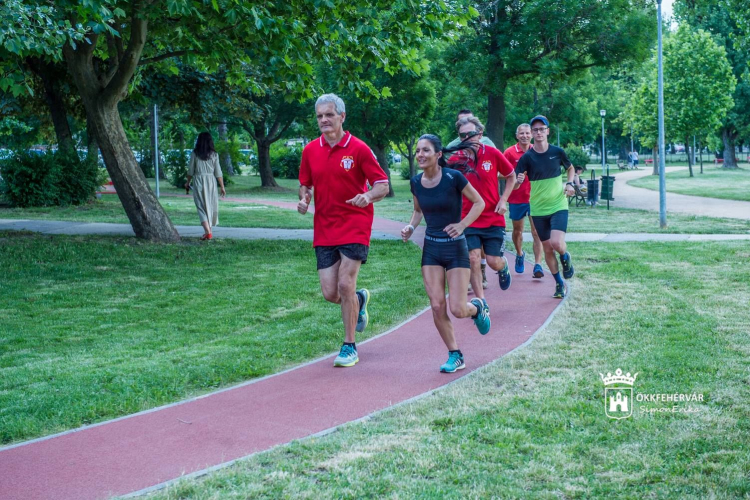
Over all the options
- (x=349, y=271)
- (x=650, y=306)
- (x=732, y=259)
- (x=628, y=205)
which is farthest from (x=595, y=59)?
(x=349, y=271)

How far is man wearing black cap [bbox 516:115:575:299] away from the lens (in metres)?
9.49

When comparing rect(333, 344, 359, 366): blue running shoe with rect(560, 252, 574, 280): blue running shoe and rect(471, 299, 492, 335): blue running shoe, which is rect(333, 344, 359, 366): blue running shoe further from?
rect(560, 252, 574, 280): blue running shoe

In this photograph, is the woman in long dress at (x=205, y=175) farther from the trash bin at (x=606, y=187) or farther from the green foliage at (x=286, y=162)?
the green foliage at (x=286, y=162)

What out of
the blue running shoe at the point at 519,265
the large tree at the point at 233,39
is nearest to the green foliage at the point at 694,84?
the large tree at the point at 233,39

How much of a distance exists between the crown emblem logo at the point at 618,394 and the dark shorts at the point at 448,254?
1.36 meters

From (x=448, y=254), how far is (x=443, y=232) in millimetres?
177

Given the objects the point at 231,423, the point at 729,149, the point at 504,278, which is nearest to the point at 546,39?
the point at 504,278

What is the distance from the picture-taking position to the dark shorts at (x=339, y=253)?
680 centimetres

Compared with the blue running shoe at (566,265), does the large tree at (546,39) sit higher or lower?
higher

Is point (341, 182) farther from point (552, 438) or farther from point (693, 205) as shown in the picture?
point (693, 205)

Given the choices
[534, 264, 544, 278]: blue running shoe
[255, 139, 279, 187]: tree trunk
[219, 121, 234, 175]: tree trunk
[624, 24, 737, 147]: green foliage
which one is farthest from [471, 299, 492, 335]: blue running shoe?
[624, 24, 737, 147]: green foliage

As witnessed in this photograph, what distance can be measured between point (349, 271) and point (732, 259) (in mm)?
7837

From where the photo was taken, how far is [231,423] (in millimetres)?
5379

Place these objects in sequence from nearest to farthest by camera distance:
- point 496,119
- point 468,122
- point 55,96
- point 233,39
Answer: point 468,122 → point 233,39 → point 55,96 → point 496,119
